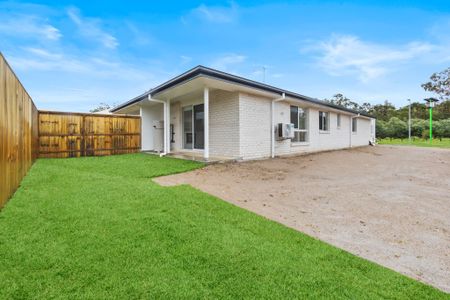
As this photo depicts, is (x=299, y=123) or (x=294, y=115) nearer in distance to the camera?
(x=294, y=115)

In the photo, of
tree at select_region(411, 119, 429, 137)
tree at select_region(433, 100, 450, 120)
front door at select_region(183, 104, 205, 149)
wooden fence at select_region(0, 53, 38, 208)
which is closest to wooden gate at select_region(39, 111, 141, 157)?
front door at select_region(183, 104, 205, 149)

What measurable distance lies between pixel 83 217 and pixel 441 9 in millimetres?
15316

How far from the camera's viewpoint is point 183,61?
16438 mm

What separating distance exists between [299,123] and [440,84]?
36.7 metres

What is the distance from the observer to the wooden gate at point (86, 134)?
10.3 meters

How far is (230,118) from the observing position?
939 centimetres

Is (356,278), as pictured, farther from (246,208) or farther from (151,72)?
(151,72)

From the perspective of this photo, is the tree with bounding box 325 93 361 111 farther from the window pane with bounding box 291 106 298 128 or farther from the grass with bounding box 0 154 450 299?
the grass with bounding box 0 154 450 299

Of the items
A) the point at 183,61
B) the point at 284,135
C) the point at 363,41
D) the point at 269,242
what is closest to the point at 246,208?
the point at 269,242

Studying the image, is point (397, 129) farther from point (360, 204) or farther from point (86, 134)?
point (86, 134)

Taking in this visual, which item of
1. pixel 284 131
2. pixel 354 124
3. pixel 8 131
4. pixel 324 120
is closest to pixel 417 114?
pixel 354 124

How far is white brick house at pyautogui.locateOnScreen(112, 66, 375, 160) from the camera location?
8845 mm

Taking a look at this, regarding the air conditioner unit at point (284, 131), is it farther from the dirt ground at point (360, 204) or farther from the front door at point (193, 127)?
the front door at point (193, 127)

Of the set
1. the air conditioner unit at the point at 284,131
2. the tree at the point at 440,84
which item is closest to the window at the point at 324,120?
the air conditioner unit at the point at 284,131
